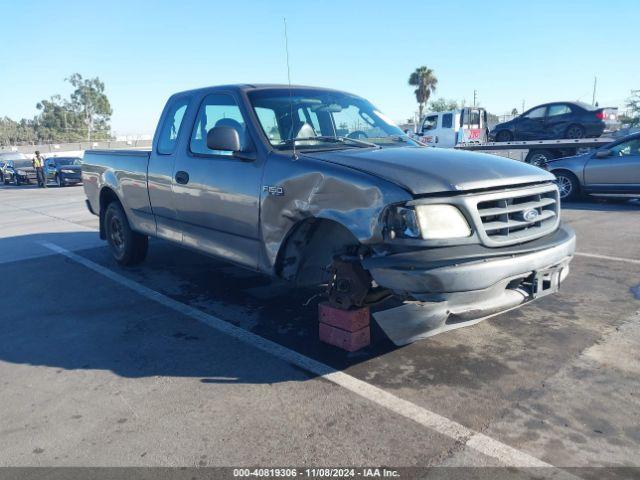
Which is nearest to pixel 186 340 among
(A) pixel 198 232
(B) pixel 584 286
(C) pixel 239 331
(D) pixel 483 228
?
(C) pixel 239 331

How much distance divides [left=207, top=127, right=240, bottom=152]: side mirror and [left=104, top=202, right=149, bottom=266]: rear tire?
2776 mm

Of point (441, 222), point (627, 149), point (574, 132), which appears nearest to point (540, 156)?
point (627, 149)

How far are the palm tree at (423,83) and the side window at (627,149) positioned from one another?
147 feet

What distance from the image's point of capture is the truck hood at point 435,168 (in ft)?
10.2

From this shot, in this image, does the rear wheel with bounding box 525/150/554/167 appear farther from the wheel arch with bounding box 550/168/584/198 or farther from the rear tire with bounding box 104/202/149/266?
the rear tire with bounding box 104/202/149/266

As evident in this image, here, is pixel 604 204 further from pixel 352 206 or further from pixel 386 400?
pixel 386 400

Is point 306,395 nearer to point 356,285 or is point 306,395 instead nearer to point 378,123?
point 356,285

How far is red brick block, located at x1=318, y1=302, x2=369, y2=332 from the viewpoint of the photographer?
364 cm

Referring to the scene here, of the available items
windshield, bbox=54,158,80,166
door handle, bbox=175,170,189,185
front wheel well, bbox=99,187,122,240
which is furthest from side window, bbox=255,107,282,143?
windshield, bbox=54,158,80,166

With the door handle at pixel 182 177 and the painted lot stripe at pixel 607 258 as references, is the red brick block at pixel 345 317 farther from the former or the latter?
the painted lot stripe at pixel 607 258

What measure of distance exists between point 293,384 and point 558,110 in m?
17.9

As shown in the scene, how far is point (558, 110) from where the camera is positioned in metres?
18.0

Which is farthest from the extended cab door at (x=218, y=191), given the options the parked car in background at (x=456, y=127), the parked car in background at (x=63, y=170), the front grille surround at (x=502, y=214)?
the parked car in background at (x=63, y=170)

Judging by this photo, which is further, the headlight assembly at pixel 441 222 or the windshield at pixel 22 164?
the windshield at pixel 22 164
